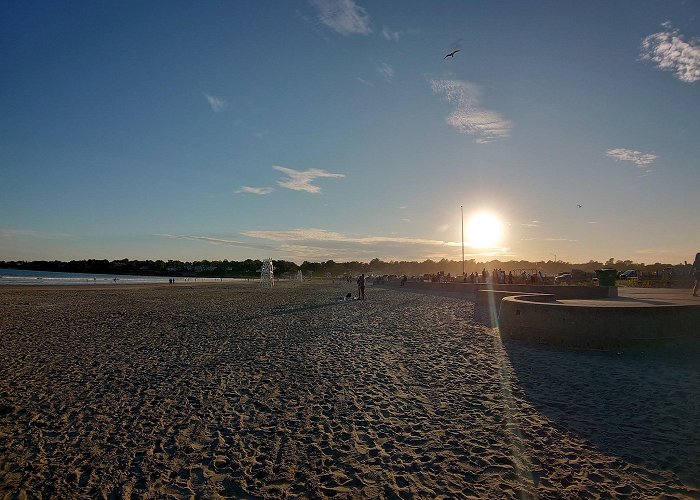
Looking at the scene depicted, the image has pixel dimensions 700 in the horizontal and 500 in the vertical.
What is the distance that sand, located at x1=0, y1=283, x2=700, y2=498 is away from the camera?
4.72 metres

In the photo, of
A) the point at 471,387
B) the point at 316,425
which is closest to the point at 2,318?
the point at 316,425

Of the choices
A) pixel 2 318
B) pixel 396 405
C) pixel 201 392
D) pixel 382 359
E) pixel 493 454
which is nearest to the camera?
pixel 493 454

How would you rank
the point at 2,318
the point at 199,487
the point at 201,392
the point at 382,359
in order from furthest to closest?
1. the point at 2,318
2. the point at 382,359
3. the point at 201,392
4. the point at 199,487

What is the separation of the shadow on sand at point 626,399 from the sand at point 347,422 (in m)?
0.04

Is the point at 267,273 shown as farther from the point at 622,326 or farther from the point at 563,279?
the point at 622,326

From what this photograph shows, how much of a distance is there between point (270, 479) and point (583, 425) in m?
4.87

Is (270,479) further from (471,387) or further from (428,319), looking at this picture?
(428,319)

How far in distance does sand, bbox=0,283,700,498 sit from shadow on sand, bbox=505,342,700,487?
0.04 metres

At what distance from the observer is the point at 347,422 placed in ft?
21.5

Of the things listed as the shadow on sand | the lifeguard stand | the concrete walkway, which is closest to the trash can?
the concrete walkway

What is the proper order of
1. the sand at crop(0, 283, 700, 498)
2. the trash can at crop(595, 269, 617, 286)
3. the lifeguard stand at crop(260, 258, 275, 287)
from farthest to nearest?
1. the lifeguard stand at crop(260, 258, 275, 287)
2. the trash can at crop(595, 269, 617, 286)
3. the sand at crop(0, 283, 700, 498)

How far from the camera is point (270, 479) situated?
4809 millimetres

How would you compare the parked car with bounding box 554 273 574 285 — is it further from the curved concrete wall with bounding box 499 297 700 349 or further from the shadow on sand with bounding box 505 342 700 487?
the shadow on sand with bounding box 505 342 700 487

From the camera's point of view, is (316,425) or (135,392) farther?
(135,392)
